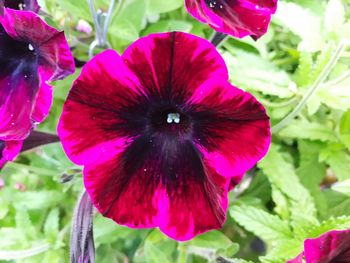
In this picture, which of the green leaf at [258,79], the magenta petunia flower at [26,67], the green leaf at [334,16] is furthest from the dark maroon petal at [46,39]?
the green leaf at [334,16]

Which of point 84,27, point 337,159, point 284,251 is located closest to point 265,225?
point 284,251

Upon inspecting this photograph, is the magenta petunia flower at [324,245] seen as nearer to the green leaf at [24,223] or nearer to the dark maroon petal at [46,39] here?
the dark maroon petal at [46,39]

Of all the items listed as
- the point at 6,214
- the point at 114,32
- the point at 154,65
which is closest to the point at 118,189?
the point at 154,65

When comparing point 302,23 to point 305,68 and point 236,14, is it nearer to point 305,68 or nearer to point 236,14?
point 305,68

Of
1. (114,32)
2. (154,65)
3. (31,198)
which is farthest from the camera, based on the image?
(31,198)

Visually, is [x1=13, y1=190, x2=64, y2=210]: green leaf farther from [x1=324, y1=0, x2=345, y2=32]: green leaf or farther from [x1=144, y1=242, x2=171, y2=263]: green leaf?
[x1=324, y1=0, x2=345, y2=32]: green leaf

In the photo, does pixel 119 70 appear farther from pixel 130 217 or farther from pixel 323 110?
pixel 323 110

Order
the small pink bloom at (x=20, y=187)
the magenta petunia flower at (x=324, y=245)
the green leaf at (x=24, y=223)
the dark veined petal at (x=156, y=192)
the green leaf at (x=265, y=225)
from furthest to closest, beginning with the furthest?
the small pink bloom at (x=20, y=187), the green leaf at (x=24, y=223), the green leaf at (x=265, y=225), the dark veined petal at (x=156, y=192), the magenta petunia flower at (x=324, y=245)
